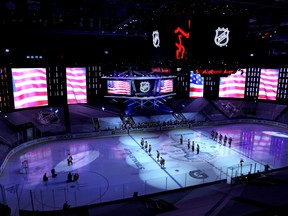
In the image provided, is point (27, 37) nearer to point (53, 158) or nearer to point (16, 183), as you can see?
point (53, 158)

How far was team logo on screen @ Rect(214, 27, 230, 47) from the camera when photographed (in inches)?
296

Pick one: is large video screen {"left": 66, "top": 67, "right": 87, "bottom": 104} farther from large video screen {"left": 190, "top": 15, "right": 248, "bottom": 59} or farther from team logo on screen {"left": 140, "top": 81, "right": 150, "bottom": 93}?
large video screen {"left": 190, "top": 15, "right": 248, "bottom": 59}

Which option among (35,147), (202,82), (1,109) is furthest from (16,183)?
(202,82)

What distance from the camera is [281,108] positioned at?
33.4 meters

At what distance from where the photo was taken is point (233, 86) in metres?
→ 37.5

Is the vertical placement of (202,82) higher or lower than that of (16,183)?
higher

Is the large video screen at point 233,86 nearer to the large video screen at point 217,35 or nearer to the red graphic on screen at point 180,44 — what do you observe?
the large video screen at point 217,35

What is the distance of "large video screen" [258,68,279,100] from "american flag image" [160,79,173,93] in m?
14.5

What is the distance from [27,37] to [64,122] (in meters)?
10.8

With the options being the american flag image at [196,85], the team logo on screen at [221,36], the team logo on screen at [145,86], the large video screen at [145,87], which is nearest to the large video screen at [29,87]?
the large video screen at [145,87]

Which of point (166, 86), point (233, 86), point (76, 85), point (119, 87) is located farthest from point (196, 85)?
point (76, 85)

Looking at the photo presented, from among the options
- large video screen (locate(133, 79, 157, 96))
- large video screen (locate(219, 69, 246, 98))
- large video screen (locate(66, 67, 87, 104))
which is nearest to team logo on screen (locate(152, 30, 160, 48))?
large video screen (locate(133, 79, 157, 96))

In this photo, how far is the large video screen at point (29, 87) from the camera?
2686 cm

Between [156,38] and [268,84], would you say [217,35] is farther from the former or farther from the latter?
[268,84]
